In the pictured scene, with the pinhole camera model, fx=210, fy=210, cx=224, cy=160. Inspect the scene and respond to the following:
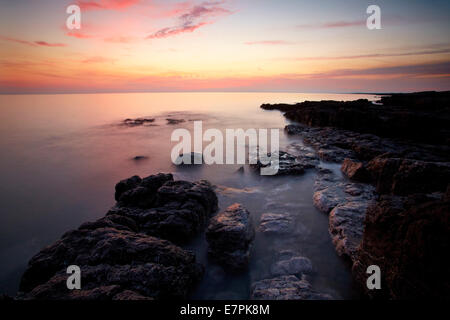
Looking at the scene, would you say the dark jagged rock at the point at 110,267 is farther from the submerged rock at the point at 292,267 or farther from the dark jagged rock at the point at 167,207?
the submerged rock at the point at 292,267

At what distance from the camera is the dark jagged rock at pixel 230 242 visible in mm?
4410

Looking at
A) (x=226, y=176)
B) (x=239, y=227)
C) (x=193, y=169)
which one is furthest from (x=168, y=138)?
(x=239, y=227)

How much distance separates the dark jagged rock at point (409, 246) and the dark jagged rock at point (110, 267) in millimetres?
3152

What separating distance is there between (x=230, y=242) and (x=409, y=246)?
118 inches

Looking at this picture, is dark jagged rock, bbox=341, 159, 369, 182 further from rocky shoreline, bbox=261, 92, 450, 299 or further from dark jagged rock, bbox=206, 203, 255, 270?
dark jagged rock, bbox=206, 203, 255, 270

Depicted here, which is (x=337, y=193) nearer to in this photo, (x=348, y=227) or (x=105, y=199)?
(x=348, y=227)

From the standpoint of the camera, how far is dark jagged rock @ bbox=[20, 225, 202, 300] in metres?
2.98

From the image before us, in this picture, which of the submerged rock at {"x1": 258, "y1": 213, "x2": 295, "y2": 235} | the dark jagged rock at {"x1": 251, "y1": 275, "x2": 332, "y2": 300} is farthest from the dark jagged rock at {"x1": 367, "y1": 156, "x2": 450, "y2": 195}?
the dark jagged rock at {"x1": 251, "y1": 275, "x2": 332, "y2": 300}

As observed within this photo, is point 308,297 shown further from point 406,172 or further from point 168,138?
point 168,138

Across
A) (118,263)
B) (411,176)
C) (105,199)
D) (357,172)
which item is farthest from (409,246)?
(105,199)

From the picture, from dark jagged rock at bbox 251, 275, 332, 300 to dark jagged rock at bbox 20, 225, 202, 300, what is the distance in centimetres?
123

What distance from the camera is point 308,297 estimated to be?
335 cm

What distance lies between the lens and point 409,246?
278 centimetres

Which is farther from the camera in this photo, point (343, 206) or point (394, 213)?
point (343, 206)
